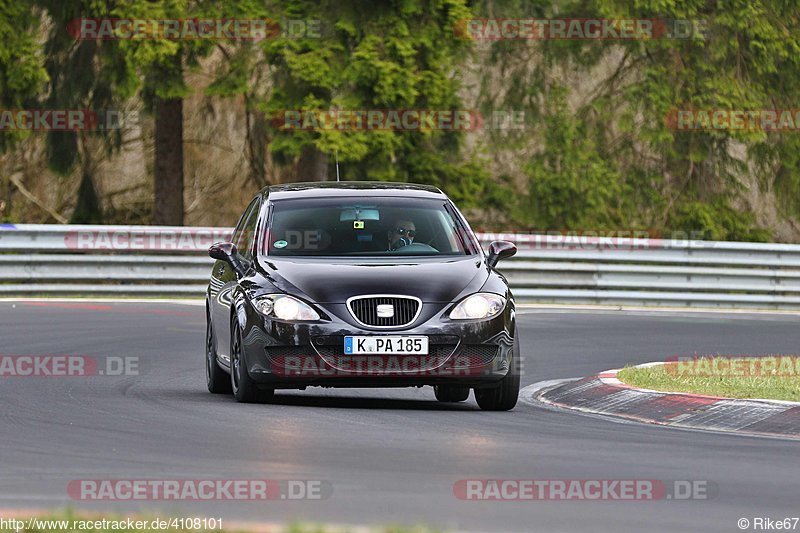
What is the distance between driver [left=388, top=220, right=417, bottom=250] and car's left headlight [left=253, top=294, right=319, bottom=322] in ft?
3.99

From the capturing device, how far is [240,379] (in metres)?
12.6

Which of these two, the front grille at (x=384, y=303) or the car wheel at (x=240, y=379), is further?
the car wheel at (x=240, y=379)

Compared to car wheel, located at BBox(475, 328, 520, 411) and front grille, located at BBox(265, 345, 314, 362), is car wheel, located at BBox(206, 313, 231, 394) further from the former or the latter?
car wheel, located at BBox(475, 328, 520, 411)

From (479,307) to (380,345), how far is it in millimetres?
753

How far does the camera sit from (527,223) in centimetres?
3712

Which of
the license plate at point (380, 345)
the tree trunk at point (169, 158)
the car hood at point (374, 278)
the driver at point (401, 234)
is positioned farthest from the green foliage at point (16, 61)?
the license plate at point (380, 345)

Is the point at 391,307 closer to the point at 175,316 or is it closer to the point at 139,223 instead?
the point at 175,316

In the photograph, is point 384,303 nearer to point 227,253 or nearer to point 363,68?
point 227,253

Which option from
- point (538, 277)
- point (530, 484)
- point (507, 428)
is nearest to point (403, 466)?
point (530, 484)

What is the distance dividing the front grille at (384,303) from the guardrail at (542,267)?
530 inches

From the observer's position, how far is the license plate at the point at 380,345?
11969mm

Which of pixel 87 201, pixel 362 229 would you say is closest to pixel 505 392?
pixel 362 229

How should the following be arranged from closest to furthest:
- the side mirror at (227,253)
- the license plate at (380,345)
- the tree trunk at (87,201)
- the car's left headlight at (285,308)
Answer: the license plate at (380,345) → the car's left headlight at (285,308) → the side mirror at (227,253) → the tree trunk at (87,201)

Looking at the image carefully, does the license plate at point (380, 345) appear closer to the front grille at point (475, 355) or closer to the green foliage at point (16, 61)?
the front grille at point (475, 355)
